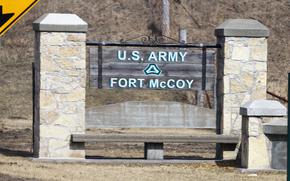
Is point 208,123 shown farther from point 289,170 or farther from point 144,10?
point 144,10

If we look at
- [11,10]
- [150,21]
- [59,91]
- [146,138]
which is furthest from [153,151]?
[150,21]

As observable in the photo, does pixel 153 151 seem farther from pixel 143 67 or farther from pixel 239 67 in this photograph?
pixel 239 67

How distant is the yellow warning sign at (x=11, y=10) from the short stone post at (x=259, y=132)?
7.65 m

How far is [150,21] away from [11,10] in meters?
27.8

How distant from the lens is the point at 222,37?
53.8ft

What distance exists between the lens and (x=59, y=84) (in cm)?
1588

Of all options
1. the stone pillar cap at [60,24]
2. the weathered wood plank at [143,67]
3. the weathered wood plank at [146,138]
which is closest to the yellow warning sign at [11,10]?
the weathered wood plank at [146,138]

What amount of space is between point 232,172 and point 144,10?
21.9 m

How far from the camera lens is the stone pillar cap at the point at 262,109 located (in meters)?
14.9

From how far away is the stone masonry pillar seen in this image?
53.5ft

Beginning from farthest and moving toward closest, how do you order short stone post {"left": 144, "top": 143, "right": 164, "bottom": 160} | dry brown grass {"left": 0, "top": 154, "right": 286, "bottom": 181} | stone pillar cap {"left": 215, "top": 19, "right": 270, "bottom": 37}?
1. stone pillar cap {"left": 215, "top": 19, "right": 270, "bottom": 37}
2. short stone post {"left": 144, "top": 143, "right": 164, "bottom": 160}
3. dry brown grass {"left": 0, "top": 154, "right": 286, "bottom": 181}

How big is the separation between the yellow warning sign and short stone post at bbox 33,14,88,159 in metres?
8.02

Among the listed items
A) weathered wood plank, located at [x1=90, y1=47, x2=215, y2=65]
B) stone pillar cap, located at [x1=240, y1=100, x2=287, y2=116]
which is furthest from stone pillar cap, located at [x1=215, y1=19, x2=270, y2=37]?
stone pillar cap, located at [x1=240, y1=100, x2=287, y2=116]

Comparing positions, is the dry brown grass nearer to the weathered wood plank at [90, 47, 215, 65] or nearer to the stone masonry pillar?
the stone masonry pillar
